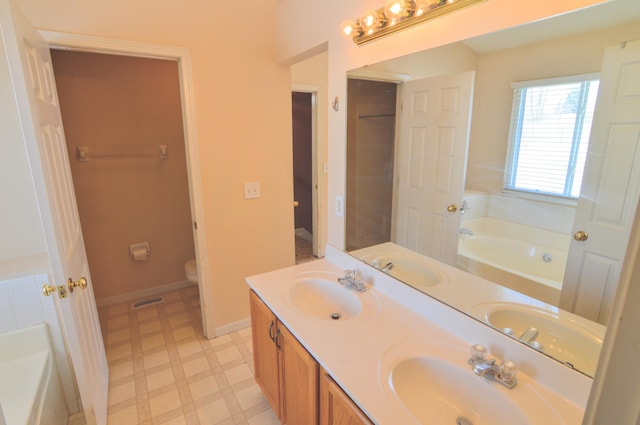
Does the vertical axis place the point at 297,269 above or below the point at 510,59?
below

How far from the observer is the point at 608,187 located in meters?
0.87

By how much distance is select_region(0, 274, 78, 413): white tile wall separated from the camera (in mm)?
1653

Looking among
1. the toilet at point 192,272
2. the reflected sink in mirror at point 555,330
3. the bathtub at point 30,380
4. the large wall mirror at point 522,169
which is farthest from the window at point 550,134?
the toilet at point 192,272

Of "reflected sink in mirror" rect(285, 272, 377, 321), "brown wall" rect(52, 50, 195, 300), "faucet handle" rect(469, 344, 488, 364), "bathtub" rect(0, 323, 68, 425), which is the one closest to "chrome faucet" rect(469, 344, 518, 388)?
"faucet handle" rect(469, 344, 488, 364)

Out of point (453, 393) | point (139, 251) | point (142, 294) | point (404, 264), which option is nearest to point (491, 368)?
point (453, 393)

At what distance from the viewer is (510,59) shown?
109 cm

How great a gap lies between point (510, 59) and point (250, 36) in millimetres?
1747

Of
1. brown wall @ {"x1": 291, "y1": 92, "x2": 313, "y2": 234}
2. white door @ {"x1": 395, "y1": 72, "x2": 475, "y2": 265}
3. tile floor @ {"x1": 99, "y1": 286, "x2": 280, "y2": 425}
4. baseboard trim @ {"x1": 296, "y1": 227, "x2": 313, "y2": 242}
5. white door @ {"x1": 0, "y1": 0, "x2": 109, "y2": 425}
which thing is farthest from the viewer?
baseboard trim @ {"x1": 296, "y1": 227, "x2": 313, "y2": 242}

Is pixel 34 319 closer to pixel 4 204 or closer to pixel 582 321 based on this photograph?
pixel 4 204

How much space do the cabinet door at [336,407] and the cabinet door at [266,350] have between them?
42cm

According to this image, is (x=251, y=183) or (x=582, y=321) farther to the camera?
(x=251, y=183)

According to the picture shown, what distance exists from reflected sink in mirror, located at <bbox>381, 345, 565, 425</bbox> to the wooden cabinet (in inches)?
12.3

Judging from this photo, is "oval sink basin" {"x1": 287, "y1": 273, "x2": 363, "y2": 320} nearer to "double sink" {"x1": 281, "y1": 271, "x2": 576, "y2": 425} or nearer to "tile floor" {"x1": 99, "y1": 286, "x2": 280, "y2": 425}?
"double sink" {"x1": 281, "y1": 271, "x2": 576, "y2": 425}

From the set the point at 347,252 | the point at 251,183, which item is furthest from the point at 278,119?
the point at 347,252
